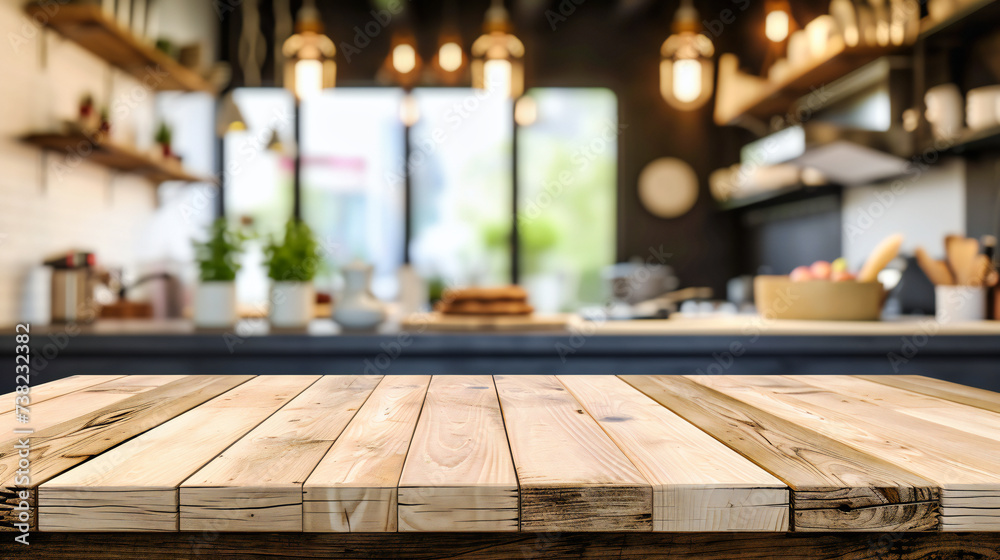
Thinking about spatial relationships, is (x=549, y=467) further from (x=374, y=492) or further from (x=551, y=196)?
(x=551, y=196)

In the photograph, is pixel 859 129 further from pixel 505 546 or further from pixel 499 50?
pixel 505 546

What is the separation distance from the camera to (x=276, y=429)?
685mm

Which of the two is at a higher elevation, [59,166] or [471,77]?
[471,77]

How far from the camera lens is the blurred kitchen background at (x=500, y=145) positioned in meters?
2.44

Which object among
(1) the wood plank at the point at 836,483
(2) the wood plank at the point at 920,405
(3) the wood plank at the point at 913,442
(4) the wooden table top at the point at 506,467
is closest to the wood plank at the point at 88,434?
(4) the wooden table top at the point at 506,467

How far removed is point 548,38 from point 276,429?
14.8 feet

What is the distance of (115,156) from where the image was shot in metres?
3.07

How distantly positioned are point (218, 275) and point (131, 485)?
1466 mm

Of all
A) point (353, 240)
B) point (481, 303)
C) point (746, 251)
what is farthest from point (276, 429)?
point (746, 251)

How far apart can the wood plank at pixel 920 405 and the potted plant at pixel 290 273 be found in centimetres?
135

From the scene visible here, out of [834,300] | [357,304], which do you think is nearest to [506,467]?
[357,304]

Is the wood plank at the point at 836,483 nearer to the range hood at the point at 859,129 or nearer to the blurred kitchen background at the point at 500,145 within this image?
the blurred kitchen background at the point at 500,145

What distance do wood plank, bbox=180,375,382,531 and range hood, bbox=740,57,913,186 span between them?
2358 millimetres

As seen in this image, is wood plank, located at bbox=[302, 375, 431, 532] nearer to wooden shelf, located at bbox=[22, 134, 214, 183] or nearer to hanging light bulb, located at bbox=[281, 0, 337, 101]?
hanging light bulb, located at bbox=[281, 0, 337, 101]
